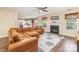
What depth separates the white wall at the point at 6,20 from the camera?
7.21 feet

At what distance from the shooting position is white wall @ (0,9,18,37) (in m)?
2.20

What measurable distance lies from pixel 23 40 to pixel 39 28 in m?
0.52

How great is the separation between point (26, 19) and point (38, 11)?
0.38 m

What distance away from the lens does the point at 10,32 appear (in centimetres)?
226

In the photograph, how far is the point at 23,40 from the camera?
7.83 ft

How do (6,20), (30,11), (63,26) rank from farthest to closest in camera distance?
(63,26), (30,11), (6,20)

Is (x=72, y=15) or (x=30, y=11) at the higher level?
(x=30, y=11)

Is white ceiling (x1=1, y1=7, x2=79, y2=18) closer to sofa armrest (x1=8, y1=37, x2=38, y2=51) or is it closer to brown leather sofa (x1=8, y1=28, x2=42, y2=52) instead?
brown leather sofa (x1=8, y1=28, x2=42, y2=52)

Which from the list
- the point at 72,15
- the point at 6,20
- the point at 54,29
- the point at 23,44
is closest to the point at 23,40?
the point at 23,44

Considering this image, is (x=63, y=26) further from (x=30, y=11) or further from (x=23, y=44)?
(x=23, y=44)

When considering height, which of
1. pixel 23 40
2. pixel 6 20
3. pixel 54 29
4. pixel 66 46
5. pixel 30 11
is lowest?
pixel 66 46

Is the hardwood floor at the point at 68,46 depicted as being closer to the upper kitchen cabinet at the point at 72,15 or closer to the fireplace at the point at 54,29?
the fireplace at the point at 54,29
